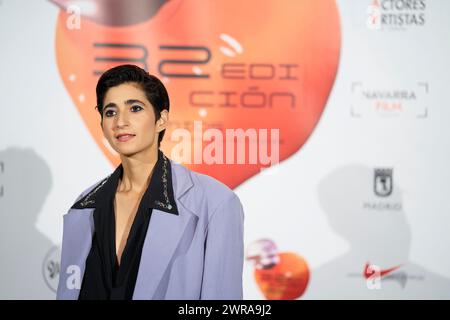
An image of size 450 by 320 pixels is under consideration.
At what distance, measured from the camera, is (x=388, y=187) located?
8.30 feet

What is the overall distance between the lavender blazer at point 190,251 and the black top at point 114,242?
26 millimetres

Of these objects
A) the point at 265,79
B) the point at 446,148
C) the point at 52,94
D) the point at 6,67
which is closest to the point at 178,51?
the point at 265,79

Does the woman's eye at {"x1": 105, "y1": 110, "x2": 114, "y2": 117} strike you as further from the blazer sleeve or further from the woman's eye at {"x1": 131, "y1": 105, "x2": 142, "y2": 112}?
the blazer sleeve

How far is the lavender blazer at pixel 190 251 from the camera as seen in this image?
159cm

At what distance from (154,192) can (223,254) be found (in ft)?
0.97

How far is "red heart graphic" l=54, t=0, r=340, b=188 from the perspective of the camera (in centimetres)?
249

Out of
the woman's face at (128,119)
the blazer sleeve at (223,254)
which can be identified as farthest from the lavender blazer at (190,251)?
the woman's face at (128,119)

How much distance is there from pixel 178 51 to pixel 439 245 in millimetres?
1562

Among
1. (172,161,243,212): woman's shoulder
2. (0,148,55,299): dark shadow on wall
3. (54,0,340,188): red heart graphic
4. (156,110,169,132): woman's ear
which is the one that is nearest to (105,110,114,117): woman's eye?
(156,110,169,132): woman's ear

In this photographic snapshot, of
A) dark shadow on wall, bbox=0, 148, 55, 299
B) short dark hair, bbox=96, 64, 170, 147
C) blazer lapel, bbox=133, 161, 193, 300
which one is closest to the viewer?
blazer lapel, bbox=133, 161, 193, 300

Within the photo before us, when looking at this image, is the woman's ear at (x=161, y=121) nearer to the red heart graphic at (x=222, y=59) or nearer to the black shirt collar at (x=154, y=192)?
the black shirt collar at (x=154, y=192)

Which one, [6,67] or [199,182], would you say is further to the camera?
[6,67]

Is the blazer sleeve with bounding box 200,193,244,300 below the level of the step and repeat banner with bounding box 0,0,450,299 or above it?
below
